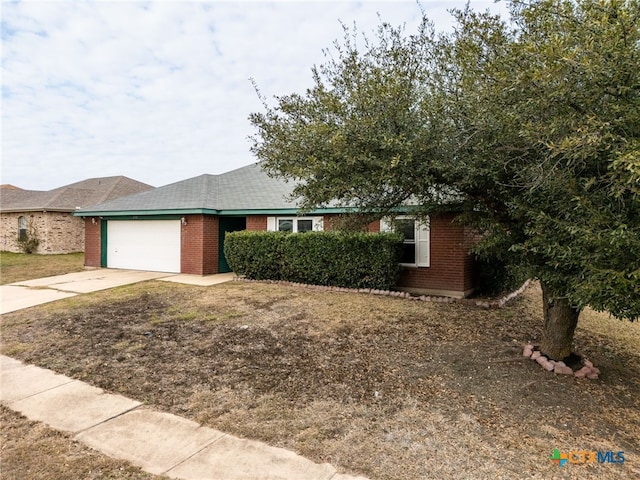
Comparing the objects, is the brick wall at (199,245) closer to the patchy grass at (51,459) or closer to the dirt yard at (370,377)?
the dirt yard at (370,377)

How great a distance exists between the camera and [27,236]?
22484 mm

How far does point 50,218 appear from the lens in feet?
72.1

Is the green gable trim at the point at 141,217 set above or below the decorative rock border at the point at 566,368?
above

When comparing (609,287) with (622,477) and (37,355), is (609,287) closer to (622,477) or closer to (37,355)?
(622,477)

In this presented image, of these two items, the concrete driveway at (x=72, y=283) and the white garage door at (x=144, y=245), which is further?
the white garage door at (x=144, y=245)

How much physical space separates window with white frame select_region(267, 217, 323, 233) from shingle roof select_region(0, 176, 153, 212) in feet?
→ 53.5

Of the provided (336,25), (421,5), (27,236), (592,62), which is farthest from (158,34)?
(27,236)

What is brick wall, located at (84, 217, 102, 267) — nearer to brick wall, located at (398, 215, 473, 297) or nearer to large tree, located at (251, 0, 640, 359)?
brick wall, located at (398, 215, 473, 297)

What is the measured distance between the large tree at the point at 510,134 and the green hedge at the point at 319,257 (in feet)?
13.9

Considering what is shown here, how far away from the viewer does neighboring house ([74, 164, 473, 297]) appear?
1048 cm

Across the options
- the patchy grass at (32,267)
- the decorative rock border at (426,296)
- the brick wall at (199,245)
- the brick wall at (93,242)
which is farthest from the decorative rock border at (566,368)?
the brick wall at (93,242)

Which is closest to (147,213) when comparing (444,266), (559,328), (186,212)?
(186,212)

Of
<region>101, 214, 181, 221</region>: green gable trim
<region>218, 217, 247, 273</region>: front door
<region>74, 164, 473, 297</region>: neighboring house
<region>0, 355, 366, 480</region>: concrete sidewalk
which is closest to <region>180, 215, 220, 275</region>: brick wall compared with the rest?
<region>74, 164, 473, 297</region>: neighboring house

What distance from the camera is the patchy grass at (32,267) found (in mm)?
13727
